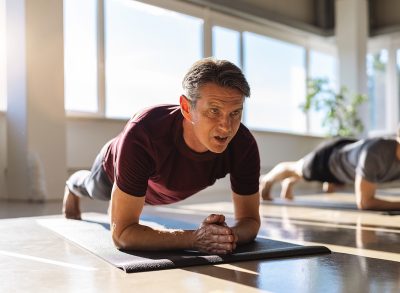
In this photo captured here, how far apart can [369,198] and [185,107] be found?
6.59 ft

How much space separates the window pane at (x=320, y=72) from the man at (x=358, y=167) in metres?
3.90

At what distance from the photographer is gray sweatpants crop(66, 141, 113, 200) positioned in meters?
2.24

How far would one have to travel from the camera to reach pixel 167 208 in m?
3.78

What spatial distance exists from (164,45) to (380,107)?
12.6 ft

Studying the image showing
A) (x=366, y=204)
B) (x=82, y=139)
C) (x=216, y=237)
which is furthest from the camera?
(x=82, y=139)

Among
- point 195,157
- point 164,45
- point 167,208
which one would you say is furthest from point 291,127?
point 195,157

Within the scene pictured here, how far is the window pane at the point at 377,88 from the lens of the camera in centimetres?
798

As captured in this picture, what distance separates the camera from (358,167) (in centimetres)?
330

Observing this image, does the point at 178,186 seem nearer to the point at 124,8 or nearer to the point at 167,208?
the point at 167,208

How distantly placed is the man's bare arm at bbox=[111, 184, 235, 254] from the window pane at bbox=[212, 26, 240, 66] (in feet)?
15.4

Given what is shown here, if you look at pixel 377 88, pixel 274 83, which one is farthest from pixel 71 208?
pixel 377 88

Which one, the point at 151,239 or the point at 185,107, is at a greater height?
the point at 185,107

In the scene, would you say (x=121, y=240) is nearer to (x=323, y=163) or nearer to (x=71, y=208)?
(x=71, y=208)

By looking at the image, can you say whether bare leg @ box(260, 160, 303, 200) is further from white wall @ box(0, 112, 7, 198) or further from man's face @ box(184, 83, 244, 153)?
man's face @ box(184, 83, 244, 153)
